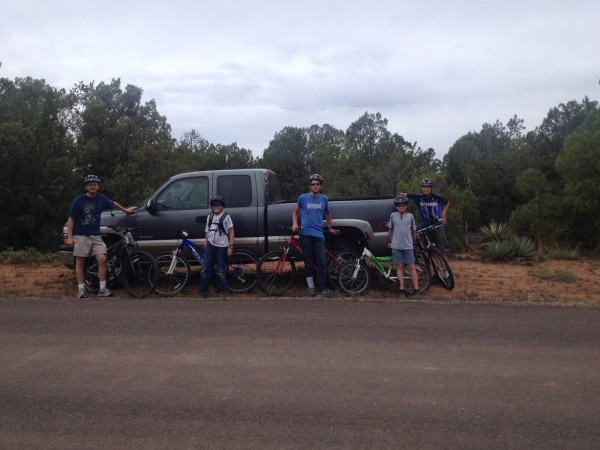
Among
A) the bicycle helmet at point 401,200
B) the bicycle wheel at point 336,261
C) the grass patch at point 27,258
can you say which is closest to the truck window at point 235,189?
the bicycle wheel at point 336,261

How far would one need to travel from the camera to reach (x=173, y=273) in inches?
354

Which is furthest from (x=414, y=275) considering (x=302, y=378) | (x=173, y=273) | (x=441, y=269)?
(x=302, y=378)

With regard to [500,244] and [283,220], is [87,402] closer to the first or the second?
[283,220]

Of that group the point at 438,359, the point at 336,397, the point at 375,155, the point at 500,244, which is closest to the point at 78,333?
the point at 336,397

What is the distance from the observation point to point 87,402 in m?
4.33

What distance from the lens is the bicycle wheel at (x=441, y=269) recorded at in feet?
29.5

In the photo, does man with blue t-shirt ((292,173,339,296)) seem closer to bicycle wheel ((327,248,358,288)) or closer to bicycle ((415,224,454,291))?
bicycle wheel ((327,248,358,288))

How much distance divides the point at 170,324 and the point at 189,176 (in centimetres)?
357

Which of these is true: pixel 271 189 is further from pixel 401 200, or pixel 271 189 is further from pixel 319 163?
pixel 319 163

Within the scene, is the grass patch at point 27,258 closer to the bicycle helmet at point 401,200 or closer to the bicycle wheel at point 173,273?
the bicycle wheel at point 173,273

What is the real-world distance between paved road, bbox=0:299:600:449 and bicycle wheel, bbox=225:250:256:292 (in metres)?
1.59

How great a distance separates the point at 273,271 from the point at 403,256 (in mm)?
2185

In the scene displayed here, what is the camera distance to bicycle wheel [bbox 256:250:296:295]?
884cm

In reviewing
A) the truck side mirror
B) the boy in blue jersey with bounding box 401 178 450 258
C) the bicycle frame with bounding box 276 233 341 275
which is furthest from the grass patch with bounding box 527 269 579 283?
the truck side mirror
